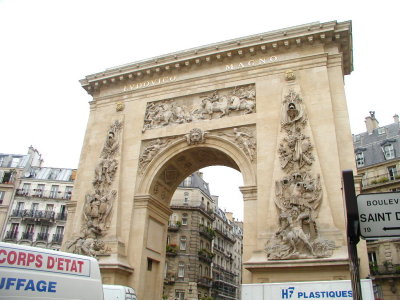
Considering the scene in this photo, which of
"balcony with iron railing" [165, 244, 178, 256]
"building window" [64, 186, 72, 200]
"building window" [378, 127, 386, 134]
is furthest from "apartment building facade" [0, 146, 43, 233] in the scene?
"building window" [378, 127, 386, 134]

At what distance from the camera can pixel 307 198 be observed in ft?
45.6

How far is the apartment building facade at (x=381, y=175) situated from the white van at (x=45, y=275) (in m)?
22.3

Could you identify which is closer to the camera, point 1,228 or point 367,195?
point 367,195

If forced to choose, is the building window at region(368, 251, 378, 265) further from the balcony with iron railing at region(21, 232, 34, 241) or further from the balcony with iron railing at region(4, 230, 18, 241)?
the balcony with iron railing at region(4, 230, 18, 241)

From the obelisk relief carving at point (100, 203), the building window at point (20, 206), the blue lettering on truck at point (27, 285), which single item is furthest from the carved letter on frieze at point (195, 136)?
the building window at point (20, 206)

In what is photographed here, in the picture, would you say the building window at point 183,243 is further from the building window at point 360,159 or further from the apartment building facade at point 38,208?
the building window at point 360,159

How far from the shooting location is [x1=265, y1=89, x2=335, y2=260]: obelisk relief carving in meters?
13.0

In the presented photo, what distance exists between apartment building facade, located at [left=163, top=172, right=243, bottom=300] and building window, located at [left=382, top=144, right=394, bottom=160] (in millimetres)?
18872

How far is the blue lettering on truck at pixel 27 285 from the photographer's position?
5.96m

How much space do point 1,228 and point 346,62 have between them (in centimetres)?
3456

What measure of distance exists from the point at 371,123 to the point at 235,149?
24.4 metres

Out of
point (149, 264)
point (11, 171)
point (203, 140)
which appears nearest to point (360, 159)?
point (203, 140)

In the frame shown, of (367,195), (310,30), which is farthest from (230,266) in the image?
(367,195)

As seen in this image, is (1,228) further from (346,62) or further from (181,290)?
(346,62)
